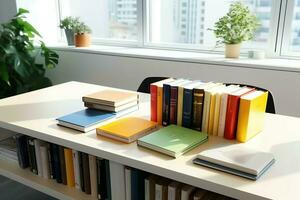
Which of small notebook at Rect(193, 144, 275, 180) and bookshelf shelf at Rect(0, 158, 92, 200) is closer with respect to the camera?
small notebook at Rect(193, 144, 275, 180)

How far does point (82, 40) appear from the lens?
10.3ft

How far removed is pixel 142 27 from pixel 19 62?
1.20 m

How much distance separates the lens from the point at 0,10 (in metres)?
3.46

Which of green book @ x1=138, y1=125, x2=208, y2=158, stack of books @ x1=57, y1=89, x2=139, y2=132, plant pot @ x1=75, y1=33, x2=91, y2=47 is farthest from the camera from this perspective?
plant pot @ x1=75, y1=33, x2=91, y2=47

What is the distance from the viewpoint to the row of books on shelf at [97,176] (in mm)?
1203

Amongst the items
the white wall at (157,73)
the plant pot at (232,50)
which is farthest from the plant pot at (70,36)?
the plant pot at (232,50)

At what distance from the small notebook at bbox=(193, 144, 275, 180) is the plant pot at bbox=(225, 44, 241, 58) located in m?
1.43

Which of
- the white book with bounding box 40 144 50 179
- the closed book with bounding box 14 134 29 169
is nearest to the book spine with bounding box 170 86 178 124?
the white book with bounding box 40 144 50 179

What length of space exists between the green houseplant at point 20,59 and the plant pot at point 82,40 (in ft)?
0.84

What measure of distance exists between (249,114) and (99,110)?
0.71 m

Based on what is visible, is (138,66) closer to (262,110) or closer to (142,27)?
(142,27)

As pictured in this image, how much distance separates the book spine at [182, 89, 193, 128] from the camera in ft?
4.26

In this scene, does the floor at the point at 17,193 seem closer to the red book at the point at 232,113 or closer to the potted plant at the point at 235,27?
the red book at the point at 232,113

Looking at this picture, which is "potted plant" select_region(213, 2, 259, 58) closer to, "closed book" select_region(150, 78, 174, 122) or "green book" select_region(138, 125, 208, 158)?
"closed book" select_region(150, 78, 174, 122)
